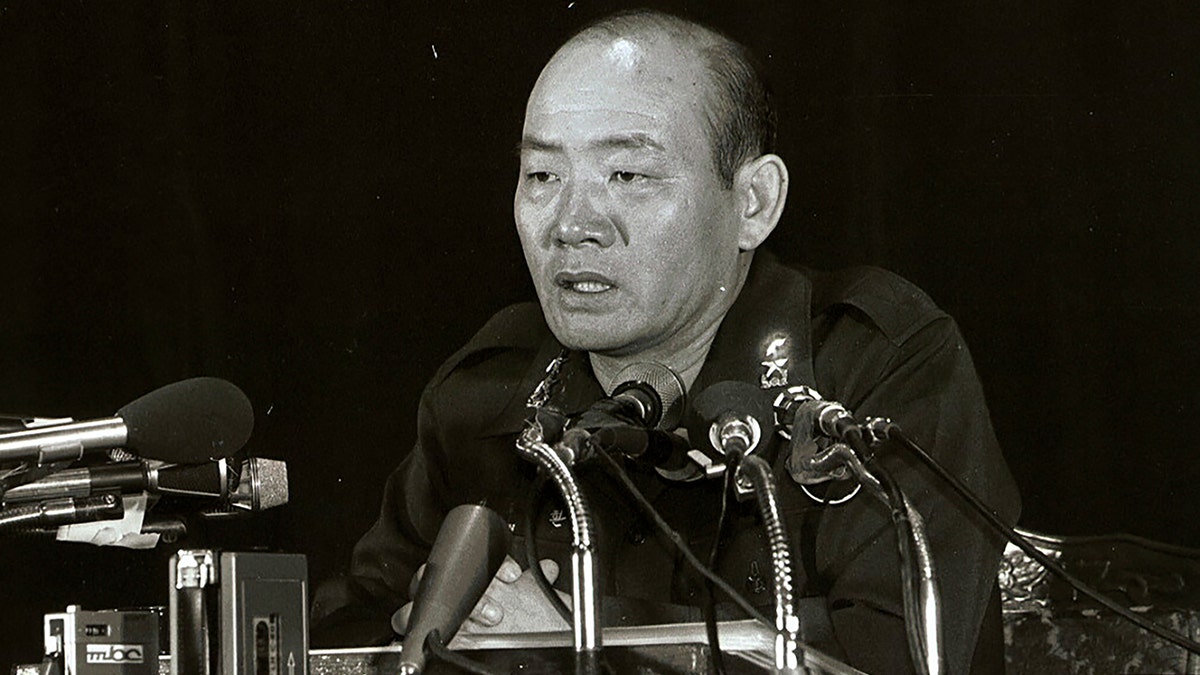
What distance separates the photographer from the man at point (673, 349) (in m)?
2.29

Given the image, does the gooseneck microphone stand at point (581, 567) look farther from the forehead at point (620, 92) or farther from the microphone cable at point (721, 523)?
the forehead at point (620, 92)

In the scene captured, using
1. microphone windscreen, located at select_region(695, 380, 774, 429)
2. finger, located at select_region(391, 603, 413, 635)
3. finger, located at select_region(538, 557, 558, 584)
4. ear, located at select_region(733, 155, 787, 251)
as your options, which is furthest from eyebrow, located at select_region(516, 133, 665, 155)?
finger, located at select_region(391, 603, 413, 635)

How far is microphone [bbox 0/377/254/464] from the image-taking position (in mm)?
1460

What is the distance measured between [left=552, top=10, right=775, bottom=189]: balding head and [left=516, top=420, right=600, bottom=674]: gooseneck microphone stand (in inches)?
22.0

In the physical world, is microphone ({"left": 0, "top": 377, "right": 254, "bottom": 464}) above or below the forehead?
below

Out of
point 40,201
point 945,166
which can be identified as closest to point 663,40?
point 945,166

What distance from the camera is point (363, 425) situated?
7.84ft

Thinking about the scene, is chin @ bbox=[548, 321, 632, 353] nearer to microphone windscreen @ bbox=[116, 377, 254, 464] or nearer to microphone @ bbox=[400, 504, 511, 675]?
microphone @ bbox=[400, 504, 511, 675]

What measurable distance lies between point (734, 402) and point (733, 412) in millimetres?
20

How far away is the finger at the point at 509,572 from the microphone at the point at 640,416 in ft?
0.65

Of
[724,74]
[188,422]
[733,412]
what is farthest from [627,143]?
[188,422]

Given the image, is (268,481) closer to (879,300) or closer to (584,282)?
(584,282)

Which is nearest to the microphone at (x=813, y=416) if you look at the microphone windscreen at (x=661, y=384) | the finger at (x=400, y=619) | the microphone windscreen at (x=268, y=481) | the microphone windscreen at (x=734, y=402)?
the microphone windscreen at (x=734, y=402)

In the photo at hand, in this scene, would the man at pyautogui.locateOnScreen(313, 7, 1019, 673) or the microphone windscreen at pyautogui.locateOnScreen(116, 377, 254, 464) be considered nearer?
the microphone windscreen at pyautogui.locateOnScreen(116, 377, 254, 464)
